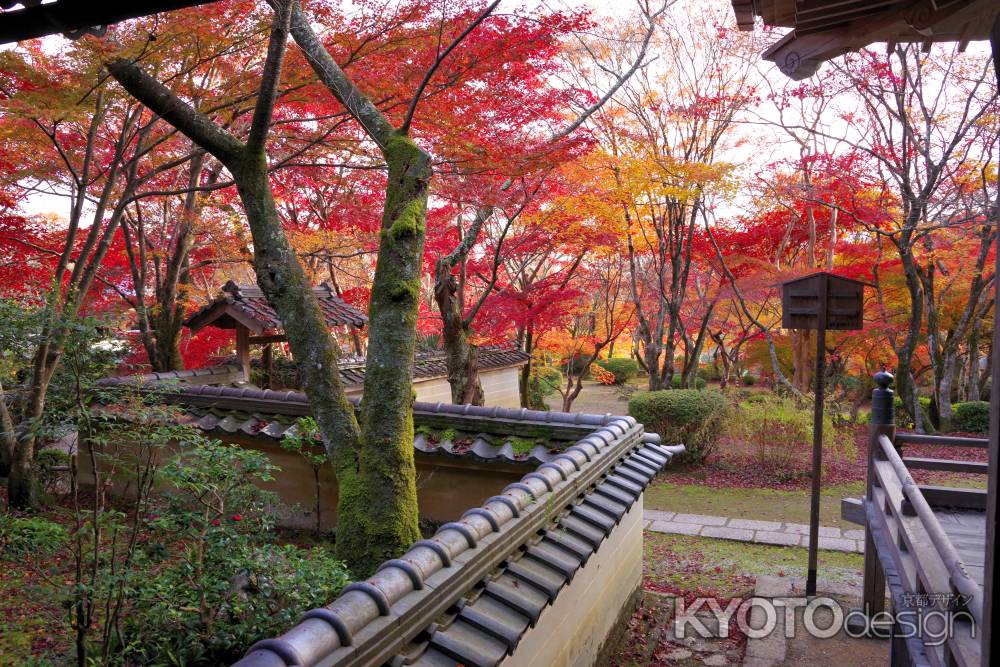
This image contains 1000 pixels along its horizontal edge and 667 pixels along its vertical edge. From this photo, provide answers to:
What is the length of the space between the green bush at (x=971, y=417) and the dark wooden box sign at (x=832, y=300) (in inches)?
430

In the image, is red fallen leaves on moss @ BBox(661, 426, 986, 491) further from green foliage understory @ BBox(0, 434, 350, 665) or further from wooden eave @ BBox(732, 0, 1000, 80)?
green foliage understory @ BBox(0, 434, 350, 665)

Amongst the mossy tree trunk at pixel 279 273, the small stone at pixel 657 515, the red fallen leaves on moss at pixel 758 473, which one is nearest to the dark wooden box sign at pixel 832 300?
the small stone at pixel 657 515

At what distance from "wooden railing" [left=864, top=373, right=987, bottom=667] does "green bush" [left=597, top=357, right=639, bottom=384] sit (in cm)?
2395

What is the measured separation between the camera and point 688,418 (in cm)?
1252

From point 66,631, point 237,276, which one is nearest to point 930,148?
point 66,631

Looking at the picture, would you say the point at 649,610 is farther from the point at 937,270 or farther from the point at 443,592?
the point at 937,270

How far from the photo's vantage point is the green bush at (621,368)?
29.5 metres

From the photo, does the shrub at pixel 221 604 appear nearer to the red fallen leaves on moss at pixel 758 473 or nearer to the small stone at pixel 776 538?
the small stone at pixel 776 538

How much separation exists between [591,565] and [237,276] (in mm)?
17215

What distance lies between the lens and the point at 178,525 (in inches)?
133

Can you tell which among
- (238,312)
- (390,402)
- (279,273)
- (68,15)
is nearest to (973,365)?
(238,312)

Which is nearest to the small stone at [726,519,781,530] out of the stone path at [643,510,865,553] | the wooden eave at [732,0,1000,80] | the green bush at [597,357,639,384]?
the stone path at [643,510,865,553]

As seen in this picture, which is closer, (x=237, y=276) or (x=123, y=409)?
(x=123, y=409)

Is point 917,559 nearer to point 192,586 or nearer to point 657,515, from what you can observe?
point 192,586
